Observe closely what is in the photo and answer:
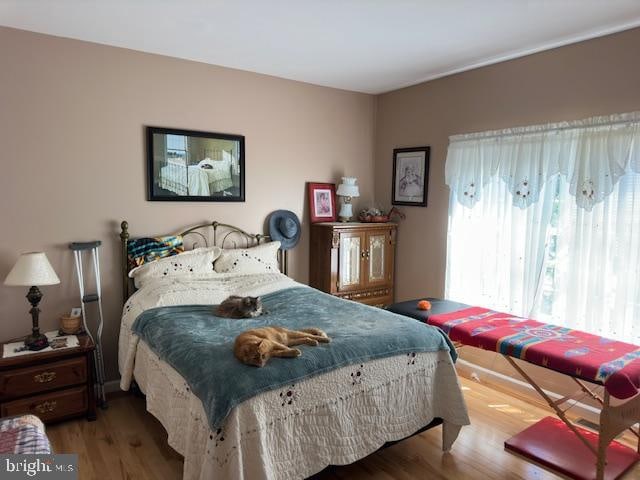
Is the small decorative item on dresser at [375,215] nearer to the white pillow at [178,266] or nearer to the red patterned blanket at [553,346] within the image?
the red patterned blanket at [553,346]

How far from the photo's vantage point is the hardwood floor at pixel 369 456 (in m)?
2.40

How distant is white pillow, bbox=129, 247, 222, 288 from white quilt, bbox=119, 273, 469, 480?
0.37 m

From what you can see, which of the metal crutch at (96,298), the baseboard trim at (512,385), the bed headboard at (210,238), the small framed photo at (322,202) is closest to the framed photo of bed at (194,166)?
the bed headboard at (210,238)

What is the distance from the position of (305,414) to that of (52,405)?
1.81 meters

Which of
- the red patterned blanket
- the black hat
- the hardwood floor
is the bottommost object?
the hardwood floor

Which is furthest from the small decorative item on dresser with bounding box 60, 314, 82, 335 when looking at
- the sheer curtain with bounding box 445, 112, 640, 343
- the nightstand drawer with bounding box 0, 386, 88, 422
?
the sheer curtain with bounding box 445, 112, 640, 343

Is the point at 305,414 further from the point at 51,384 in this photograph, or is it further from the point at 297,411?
the point at 51,384

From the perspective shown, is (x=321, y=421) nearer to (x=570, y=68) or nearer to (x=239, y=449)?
(x=239, y=449)

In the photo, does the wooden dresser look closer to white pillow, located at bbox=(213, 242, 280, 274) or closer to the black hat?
the black hat

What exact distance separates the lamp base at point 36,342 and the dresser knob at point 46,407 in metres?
0.34

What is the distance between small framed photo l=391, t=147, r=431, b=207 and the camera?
13.6 ft

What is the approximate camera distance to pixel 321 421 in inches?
80.4

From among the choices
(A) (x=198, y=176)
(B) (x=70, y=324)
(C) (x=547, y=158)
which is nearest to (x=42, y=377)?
(B) (x=70, y=324)

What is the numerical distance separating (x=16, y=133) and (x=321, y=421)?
2.68 meters
